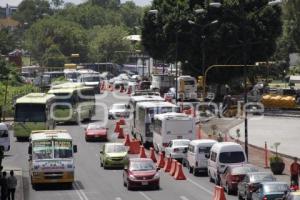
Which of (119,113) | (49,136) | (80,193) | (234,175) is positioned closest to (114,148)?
(49,136)

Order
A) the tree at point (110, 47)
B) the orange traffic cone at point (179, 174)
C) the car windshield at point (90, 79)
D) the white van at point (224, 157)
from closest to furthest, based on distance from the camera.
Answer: the white van at point (224, 157) < the orange traffic cone at point (179, 174) < the car windshield at point (90, 79) < the tree at point (110, 47)

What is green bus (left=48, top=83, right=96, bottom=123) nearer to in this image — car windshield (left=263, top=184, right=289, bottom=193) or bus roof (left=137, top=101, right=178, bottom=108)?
bus roof (left=137, top=101, right=178, bottom=108)

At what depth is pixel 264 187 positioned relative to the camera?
31.1 metres

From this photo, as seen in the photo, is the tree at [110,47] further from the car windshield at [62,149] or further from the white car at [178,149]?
the car windshield at [62,149]

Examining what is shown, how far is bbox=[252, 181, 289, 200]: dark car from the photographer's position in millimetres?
30453

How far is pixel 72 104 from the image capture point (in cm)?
7406

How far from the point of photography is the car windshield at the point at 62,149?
129ft

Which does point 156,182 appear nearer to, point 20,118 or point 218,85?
point 20,118

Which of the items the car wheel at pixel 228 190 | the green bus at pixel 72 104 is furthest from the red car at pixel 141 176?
the green bus at pixel 72 104

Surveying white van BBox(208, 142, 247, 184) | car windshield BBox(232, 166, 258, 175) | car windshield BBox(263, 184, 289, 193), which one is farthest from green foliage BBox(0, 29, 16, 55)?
car windshield BBox(263, 184, 289, 193)

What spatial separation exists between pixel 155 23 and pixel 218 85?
12.3 m

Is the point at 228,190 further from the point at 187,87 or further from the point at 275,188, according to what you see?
the point at 187,87

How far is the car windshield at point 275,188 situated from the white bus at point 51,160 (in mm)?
11121

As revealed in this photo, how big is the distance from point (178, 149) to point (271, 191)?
18333mm
